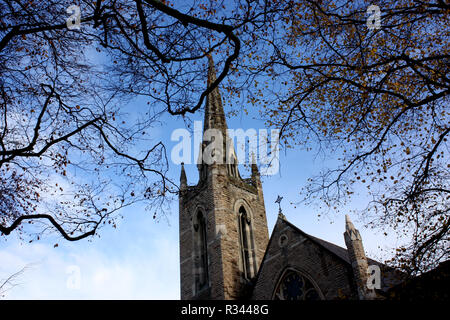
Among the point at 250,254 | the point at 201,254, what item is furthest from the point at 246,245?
the point at 201,254

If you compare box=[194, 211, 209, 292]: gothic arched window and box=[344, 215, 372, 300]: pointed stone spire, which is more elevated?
box=[194, 211, 209, 292]: gothic arched window

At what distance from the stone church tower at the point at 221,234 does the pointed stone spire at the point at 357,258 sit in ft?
20.5

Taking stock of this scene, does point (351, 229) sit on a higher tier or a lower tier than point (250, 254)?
lower

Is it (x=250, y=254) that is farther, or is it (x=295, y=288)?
(x=250, y=254)

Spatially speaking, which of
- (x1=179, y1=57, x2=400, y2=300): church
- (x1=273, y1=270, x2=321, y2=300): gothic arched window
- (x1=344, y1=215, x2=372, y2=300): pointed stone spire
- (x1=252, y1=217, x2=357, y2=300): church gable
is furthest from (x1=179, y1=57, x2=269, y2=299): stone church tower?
(x1=344, y1=215, x2=372, y2=300): pointed stone spire

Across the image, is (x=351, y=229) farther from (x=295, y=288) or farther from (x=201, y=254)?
(x=201, y=254)

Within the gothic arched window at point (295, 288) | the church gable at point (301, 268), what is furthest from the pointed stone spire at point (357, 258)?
the gothic arched window at point (295, 288)

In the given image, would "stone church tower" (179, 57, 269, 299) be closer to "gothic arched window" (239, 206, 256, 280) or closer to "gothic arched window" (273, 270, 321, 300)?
"gothic arched window" (239, 206, 256, 280)

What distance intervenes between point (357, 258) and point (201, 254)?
9.85 m

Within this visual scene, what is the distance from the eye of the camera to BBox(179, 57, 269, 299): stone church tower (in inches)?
719

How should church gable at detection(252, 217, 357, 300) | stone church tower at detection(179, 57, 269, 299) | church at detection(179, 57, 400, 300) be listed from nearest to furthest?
church at detection(179, 57, 400, 300) → church gable at detection(252, 217, 357, 300) → stone church tower at detection(179, 57, 269, 299)

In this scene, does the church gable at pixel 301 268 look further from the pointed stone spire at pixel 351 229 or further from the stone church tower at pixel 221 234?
the stone church tower at pixel 221 234

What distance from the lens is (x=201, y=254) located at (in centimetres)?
2083

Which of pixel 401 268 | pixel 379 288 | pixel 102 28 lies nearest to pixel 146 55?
pixel 102 28
